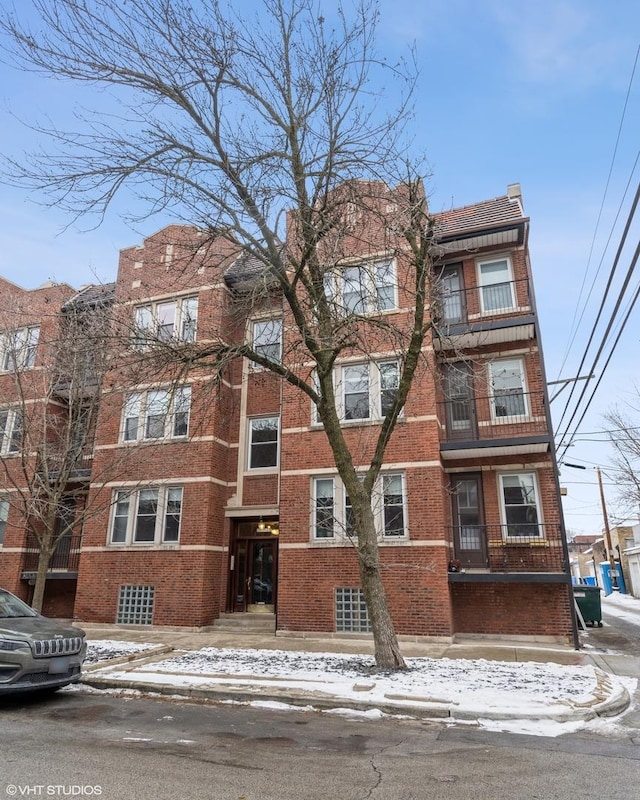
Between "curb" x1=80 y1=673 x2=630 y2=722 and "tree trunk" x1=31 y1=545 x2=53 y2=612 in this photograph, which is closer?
"curb" x1=80 y1=673 x2=630 y2=722

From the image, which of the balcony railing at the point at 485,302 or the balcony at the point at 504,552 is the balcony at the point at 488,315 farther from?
the balcony at the point at 504,552

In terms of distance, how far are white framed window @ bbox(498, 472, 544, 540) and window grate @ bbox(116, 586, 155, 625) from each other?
9640mm

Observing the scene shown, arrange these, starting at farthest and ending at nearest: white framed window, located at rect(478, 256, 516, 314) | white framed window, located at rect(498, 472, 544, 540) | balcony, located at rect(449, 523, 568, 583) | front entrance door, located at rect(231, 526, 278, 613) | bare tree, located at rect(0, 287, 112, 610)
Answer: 1. front entrance door, located at rect(231, 526, 278, 613)
2. white framed window, located at rect(478, 256, 516, 314)
3. white framed window, located at rect(498, 472, 544, 540)
4. balcony, located at rect(449, 523, 568, 583)
5. bare tree, located at rect(0, 287, 112, 610)

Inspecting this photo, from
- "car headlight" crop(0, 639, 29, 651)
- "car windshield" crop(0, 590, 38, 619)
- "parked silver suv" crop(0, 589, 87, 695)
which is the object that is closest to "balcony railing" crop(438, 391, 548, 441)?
"parked silver suv" crop(0, 589, 87, 695)

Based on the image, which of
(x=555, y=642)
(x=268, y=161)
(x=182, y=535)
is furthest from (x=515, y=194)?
(x=182, y=535)

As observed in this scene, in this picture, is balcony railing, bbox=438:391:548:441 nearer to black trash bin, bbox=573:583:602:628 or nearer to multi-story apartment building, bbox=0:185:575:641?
multi-story apartment building, bbox=0:185:575:641

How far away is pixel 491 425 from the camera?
46.7ft

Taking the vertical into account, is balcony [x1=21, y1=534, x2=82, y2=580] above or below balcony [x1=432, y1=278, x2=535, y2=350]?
below

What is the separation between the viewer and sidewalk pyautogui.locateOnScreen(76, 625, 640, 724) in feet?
21.8

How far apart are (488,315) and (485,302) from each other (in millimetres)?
446

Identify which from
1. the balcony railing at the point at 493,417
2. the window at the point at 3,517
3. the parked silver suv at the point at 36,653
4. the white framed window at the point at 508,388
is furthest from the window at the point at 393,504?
the window at the point at 3,517

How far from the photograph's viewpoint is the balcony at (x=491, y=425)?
1318 cm

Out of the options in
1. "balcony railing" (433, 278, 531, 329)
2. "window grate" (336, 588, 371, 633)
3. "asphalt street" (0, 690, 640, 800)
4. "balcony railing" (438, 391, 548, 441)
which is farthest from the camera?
"balcony railing" (433, 278, 531, 329)

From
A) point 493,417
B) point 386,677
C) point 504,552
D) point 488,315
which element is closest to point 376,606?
point 386,677
